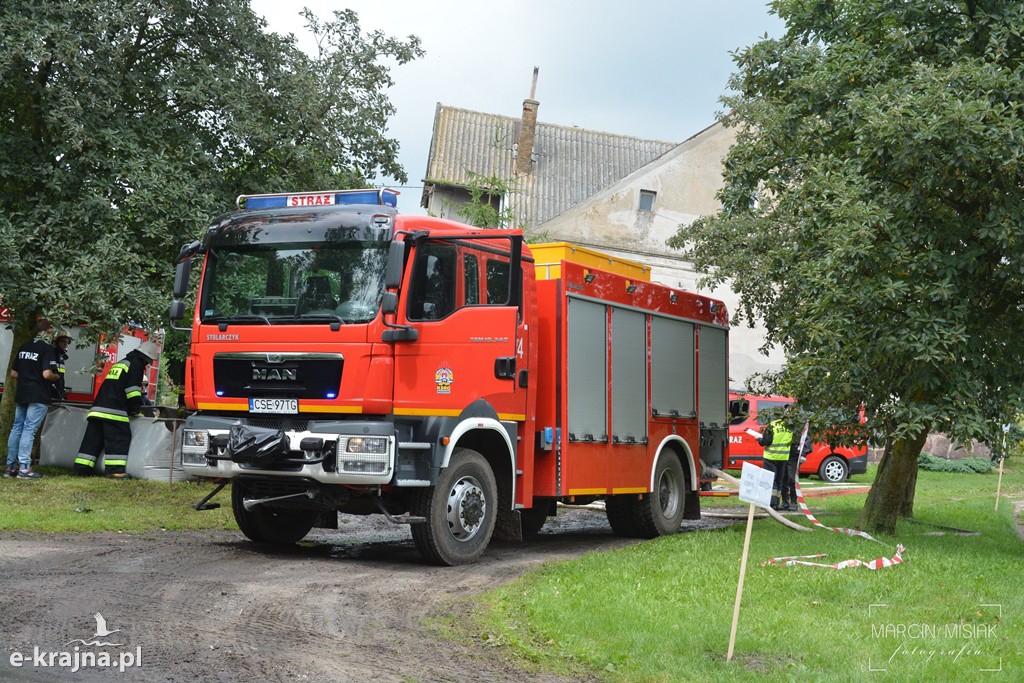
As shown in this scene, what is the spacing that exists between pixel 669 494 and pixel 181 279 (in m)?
6.45

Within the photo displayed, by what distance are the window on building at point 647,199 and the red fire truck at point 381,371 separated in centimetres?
2456

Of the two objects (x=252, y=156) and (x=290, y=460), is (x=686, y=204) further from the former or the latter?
(x=290, y=460)

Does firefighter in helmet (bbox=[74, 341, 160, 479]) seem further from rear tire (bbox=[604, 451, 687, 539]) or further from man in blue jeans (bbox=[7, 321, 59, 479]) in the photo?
rear tire (bbox=[604, 451, 687, 539])

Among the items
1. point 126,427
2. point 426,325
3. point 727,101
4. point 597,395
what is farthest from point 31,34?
point 727,101

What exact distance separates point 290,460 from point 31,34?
7290 mm

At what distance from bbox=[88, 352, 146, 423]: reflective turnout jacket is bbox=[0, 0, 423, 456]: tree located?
141 cm

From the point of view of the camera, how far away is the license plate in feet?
32.8

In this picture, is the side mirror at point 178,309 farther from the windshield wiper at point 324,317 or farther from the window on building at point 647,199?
the window on building at point 647,199

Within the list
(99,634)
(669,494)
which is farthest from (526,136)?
(99,634)

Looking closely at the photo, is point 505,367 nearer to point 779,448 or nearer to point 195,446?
point 195,446

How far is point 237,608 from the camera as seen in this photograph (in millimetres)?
7688

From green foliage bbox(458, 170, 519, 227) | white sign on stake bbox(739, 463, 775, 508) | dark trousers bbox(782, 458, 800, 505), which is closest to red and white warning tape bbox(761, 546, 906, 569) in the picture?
white sign on stake bbox(739, 463, 775, 508)

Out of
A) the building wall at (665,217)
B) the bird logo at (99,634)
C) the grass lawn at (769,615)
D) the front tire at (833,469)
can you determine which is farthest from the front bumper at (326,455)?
the building wall at (665,217)

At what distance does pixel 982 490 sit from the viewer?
2483 cm
